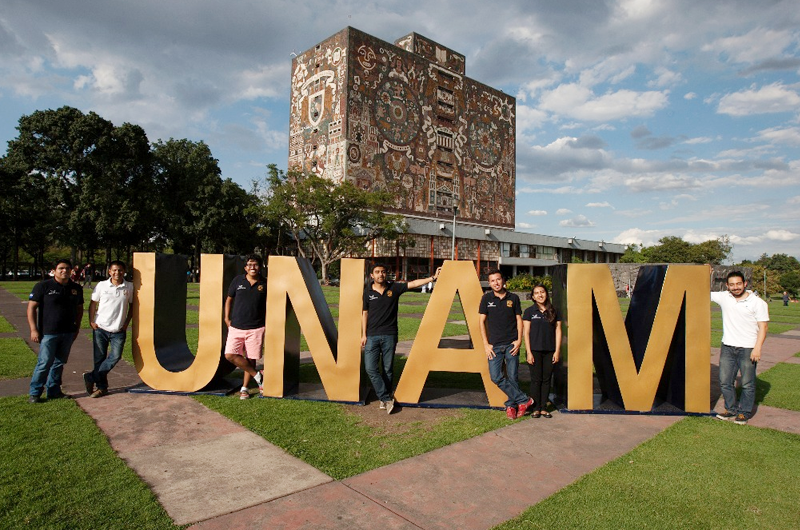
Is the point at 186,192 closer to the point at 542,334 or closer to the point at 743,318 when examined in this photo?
the point at 542,334

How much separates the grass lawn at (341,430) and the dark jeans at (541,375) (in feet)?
1.57

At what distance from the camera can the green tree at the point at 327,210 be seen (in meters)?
36.4

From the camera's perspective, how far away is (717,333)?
14.7 metres

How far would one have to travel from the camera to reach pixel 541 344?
5.57 meters

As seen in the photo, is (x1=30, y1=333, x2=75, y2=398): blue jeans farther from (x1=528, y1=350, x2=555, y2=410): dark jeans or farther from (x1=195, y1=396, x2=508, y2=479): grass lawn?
(x1=528, y1=350, x2=555, y2=410): dark jeans

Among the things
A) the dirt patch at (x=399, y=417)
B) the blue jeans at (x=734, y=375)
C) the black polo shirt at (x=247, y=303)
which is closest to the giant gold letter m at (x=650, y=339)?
the blue jeans at (x=734, y=375)

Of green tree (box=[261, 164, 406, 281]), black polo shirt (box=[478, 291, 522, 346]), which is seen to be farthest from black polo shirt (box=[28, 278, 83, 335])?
green tree (box=[261, 164, 406, 281])

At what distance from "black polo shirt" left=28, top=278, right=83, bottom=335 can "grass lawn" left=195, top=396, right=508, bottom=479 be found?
1.85 metres

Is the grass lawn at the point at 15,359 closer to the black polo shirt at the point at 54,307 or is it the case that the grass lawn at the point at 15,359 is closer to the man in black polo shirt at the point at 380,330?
the black polo shirt at the point at 54,307

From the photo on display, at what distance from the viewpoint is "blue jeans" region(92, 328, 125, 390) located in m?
6.04

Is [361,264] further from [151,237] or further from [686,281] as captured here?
[151,237]

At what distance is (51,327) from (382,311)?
393 cm

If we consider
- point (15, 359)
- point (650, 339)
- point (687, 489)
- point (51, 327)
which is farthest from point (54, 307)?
point (650, 339)

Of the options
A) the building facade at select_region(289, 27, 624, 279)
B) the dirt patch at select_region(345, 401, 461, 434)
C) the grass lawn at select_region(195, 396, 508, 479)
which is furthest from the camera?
the building facade at select_region(289, 27, 624, 279)
